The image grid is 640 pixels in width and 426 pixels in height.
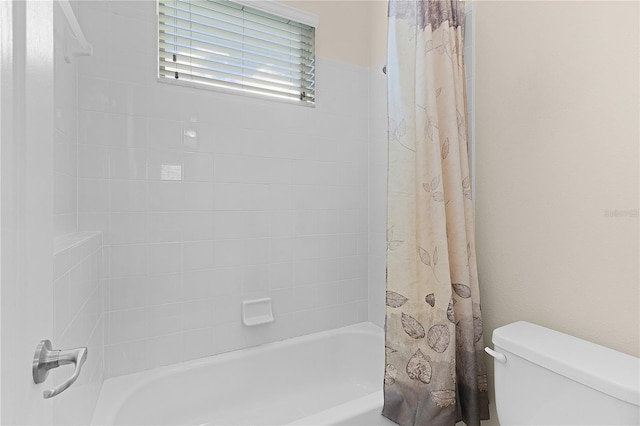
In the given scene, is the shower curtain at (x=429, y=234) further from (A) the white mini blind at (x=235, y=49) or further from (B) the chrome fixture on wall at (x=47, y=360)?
(B) the chrome fixture on wall at (x=47, y=360)

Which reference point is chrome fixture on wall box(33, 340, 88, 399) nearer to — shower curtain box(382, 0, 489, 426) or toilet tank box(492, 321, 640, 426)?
shower curtain box(382, 0, 489, 426)

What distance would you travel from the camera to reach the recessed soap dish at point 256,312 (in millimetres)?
1669

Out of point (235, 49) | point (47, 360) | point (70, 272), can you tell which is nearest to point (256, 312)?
point (70, 272)

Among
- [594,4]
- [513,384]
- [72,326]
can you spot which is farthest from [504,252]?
[72,326]

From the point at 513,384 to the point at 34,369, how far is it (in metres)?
1.17

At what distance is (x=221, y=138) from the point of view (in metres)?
1.62

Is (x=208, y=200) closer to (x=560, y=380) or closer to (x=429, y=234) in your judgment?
(x=429, y=234)

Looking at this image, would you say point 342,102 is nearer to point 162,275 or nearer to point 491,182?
point 491,182

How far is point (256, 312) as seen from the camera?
5.59ft

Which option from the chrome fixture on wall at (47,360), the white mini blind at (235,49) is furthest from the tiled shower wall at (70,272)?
the white mini blind at (235,49)

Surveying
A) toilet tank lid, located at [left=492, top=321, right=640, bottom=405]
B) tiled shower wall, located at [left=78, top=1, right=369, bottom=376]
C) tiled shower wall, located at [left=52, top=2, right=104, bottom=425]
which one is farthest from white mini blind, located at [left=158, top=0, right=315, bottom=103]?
toilet tank lid, located at [left=492, top=321, right=640, bottom=405]

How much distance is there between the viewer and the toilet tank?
75 centimetres

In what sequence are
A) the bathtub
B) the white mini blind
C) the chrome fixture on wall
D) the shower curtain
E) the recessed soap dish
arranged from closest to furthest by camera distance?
1. the chrome fixture on wall
2. the shower curtain
3. the bathtub
4. the white mini blind
5. the recessed soap dish

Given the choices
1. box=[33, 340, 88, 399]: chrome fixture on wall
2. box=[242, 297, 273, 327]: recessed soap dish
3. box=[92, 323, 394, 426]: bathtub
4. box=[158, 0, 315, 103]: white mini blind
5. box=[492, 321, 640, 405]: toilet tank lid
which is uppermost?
box=[158, 0, 315, 103]: white mini blind
